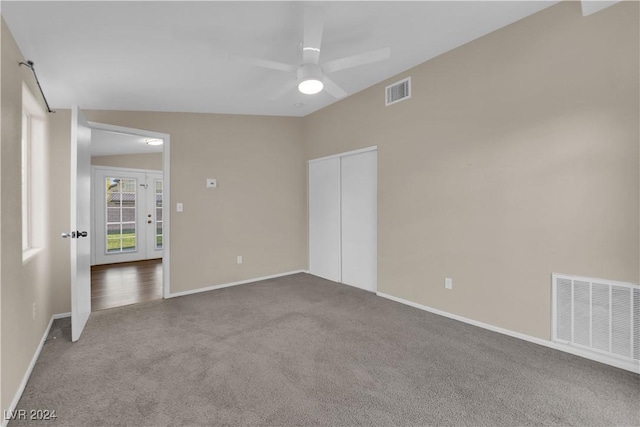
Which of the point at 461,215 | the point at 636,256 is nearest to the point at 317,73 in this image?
the point at 461,215

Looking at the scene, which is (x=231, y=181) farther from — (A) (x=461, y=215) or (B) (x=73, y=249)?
(A) (x=461, y=215)

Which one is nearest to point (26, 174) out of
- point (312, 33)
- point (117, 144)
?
point (312, 33)

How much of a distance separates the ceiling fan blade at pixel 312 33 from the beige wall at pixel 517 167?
1.53 metres

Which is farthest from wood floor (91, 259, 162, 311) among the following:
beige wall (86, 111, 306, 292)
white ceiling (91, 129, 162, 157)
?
white ceiling (91, 129, 162, 157)

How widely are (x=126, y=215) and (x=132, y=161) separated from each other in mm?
1209

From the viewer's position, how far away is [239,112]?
14.4 feet

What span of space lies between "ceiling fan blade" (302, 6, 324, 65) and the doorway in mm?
3947

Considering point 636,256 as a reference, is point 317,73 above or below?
above

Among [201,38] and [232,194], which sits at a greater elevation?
[201,38]

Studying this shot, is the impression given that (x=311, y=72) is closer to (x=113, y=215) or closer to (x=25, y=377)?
(x=25, y=377)

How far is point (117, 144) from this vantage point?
5.42m

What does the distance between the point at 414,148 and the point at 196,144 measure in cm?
292

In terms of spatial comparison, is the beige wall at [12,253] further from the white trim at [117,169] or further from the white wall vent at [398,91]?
the white trim at [117,169]

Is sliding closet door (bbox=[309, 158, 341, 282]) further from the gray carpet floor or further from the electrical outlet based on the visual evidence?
the electrical outlet
